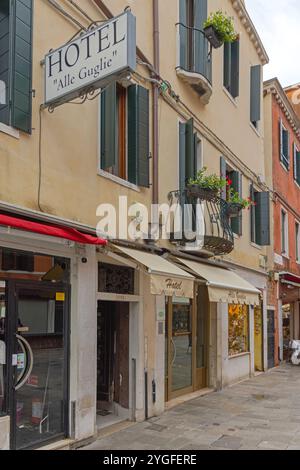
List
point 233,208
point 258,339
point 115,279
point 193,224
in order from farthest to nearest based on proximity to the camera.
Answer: point 258,339, point 233,208, point 193,224, point 115,279

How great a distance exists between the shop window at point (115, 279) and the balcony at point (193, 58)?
14.0ft

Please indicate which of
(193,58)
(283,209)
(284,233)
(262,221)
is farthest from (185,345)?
(284,233)

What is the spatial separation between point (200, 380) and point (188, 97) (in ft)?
20.3

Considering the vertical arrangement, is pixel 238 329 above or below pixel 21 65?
below

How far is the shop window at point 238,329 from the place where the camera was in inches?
511

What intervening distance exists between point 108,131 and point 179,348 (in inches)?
196

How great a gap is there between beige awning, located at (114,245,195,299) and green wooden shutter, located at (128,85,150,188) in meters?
1.30

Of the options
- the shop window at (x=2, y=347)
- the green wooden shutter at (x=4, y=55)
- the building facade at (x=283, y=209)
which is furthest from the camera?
the building facade at (x=283, y=209)

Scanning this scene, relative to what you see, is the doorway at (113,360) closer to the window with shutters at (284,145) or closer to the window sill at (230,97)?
the window sill at (230,97)

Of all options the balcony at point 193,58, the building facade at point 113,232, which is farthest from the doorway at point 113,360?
the balcony at point 193,58

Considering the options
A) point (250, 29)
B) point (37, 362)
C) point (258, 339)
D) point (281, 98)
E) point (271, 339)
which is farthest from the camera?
Answer: point (281, 98)

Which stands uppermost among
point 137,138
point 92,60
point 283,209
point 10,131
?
point 283,209

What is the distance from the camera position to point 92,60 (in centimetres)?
590

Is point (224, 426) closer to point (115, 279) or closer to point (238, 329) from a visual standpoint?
point (115, 279)
